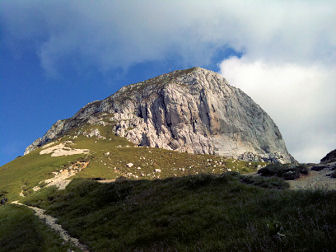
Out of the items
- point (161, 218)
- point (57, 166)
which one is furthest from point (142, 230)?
point (57, 166)

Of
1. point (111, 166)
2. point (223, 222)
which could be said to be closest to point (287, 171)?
point (223, 222)

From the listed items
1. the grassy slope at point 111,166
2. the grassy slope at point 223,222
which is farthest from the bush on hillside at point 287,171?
the grassy slope at point 111,166

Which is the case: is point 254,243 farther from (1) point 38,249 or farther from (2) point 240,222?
(1) point 38,249

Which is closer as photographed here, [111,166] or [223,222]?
[223,222]

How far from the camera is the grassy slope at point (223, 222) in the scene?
5.54 metres

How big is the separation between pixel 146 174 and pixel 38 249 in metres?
102

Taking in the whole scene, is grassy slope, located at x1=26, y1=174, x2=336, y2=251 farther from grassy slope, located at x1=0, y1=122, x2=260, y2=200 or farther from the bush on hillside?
grassy slope, located at x1=0, y1=122, x2=260, y2=200

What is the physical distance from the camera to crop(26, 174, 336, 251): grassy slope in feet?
18.2

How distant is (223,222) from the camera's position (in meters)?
10.5

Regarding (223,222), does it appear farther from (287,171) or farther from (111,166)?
(111,166)

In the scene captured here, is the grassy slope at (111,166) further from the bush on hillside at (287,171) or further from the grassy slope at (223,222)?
the bush on hillside at (287,171)

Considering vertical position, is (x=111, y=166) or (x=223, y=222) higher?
(x=111, y=166)

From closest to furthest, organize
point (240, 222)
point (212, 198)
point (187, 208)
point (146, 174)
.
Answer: point (240, 222)
point (187, 208)
point (212, 198)
point (146, 174)

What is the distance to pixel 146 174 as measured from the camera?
115125 millimetres
